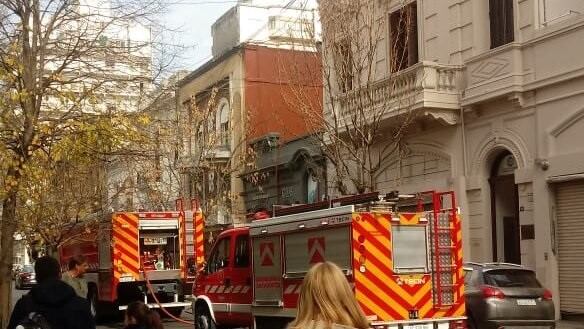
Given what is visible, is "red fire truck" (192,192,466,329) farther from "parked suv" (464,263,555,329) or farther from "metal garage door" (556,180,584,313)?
"metal garage door" (556,180,584,313)

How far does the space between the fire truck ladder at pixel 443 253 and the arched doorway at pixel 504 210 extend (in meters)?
7.74

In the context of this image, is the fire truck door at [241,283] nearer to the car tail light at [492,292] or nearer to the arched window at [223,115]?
the car tail light at [492,292]

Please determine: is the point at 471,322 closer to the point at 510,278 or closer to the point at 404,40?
the point at 510,278

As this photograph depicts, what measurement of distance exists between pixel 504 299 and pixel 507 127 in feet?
23.2

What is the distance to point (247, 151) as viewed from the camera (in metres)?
32.5

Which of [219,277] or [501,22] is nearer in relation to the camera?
[219,277]

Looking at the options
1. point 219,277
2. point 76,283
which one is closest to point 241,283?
point 219,277

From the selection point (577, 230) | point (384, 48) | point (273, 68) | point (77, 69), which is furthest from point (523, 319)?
point (273, 68)

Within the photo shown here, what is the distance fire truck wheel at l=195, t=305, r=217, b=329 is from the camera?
16.3 metres

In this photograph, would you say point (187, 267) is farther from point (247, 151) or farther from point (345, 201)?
point (247, 151)

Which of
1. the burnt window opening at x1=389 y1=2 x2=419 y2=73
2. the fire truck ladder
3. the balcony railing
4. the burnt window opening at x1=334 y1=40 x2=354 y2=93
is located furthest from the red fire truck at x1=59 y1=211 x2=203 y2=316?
the fire truck ladder

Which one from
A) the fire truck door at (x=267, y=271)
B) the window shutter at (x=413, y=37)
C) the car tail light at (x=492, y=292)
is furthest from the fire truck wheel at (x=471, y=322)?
the window shutter at (x=413, y=37)

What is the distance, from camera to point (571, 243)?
706 inches

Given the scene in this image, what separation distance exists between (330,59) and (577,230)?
8.76 m
